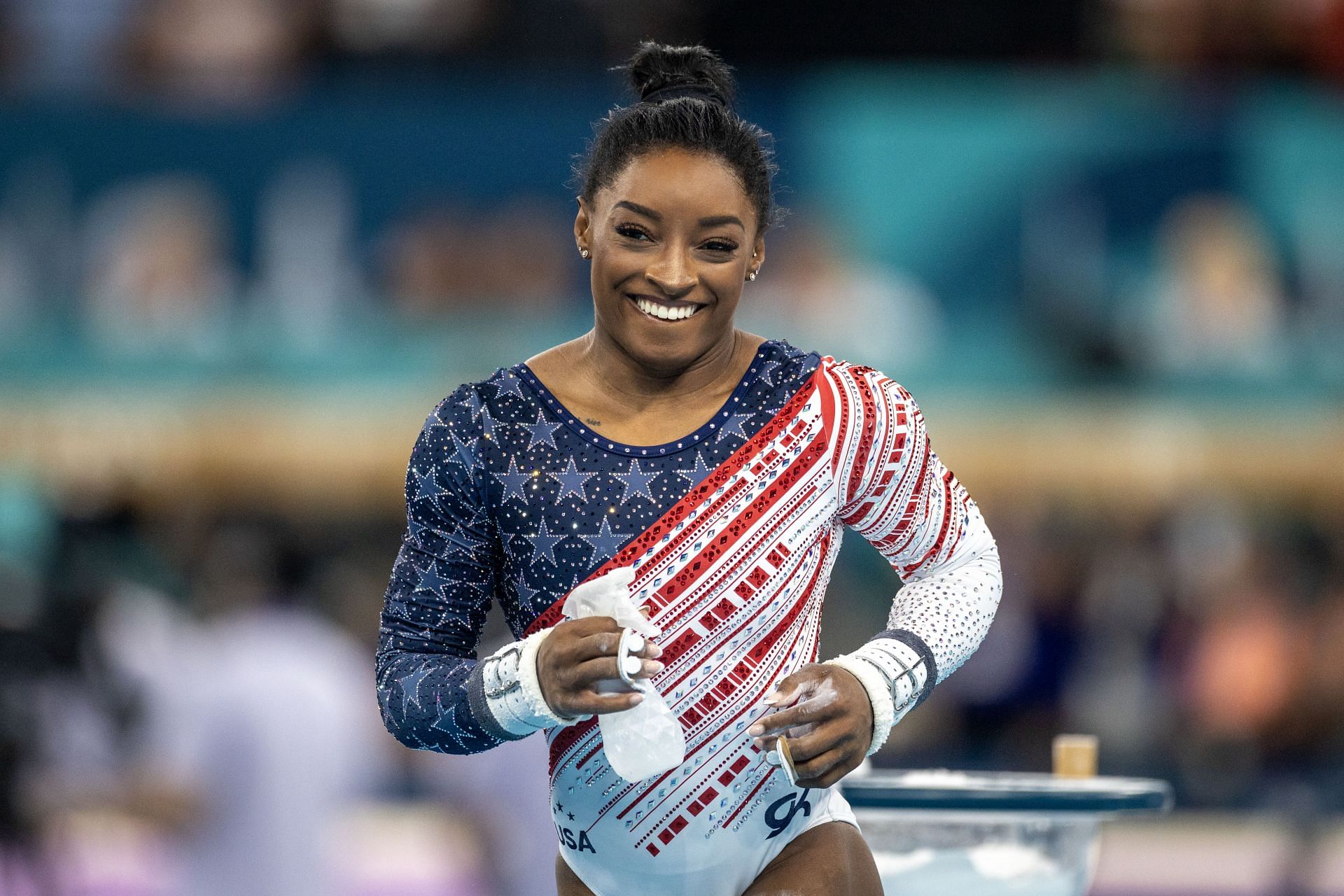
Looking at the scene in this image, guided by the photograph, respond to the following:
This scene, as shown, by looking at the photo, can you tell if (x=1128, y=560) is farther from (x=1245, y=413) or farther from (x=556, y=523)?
(x=556, y=523)

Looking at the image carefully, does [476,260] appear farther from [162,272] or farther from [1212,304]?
[1212,304]

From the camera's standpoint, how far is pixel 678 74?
92.5 inches

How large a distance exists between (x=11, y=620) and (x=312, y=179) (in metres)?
2.76

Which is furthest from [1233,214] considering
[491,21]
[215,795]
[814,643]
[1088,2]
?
[814,643]

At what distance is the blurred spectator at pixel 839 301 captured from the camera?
7344 mm

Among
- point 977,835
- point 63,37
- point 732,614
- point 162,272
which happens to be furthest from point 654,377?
point 63,37

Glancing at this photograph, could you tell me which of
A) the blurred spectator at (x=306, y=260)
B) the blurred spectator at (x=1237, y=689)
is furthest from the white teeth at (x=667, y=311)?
the blurred spectator at (x=306, y=260)

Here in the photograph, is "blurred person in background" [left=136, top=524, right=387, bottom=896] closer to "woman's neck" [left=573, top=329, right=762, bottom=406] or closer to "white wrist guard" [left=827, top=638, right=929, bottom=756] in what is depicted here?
"woman's neck" [left=573, top=329, right=762, bottom=406]

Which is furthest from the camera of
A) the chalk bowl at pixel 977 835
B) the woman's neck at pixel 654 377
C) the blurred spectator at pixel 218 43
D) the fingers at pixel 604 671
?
the blurred spectator at pixel 218 43

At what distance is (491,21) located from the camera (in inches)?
332

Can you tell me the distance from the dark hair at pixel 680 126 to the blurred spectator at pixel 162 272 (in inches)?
210

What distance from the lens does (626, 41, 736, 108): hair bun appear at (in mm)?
2328

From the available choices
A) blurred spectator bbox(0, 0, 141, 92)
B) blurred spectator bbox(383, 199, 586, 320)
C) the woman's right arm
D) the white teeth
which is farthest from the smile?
blurred spectator bbox(0, 0, 141, 92)

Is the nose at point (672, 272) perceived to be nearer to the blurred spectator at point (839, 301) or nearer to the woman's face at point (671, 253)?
the woman's face at point (671, 253)
